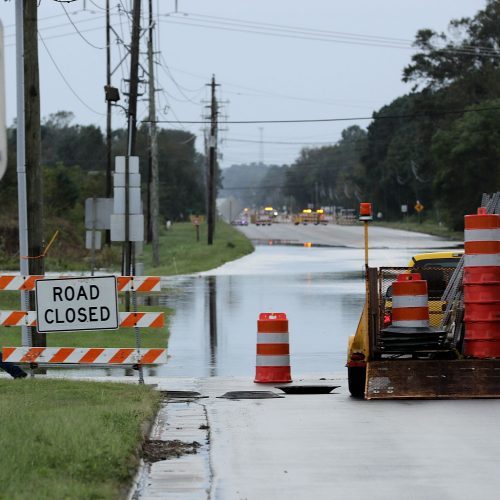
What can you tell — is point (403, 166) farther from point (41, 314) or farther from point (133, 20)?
point (41, 314)

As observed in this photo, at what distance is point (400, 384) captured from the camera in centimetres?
1389

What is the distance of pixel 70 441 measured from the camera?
956 centimetres

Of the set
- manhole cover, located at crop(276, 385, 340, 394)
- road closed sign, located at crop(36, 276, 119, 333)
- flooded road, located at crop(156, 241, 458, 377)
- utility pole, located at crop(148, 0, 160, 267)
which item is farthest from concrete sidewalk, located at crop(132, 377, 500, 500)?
utility pole, located at crop(148, 0, 160, 267)

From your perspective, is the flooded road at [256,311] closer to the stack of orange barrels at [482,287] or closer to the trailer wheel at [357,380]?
the trailer wheel at [357,380]

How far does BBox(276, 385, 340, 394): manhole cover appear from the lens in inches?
612

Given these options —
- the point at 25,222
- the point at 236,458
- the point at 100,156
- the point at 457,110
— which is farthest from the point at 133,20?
the point at 100,156

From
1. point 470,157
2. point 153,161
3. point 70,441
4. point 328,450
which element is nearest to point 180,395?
point 328,450

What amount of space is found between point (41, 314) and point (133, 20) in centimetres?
2718

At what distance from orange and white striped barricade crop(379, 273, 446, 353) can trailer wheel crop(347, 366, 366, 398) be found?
37cm

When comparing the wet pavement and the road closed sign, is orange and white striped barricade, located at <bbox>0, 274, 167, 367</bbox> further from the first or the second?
the wet pavement

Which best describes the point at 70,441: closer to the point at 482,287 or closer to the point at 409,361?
the point at 409,361

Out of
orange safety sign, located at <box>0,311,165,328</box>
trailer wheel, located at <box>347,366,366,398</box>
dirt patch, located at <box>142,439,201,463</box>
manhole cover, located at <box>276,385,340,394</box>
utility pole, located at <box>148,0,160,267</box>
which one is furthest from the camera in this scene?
utility pole, located at <box>148,0,160,267</box>

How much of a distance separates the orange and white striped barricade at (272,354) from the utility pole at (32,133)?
3983 millimetres

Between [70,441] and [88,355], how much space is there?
5.66 m
